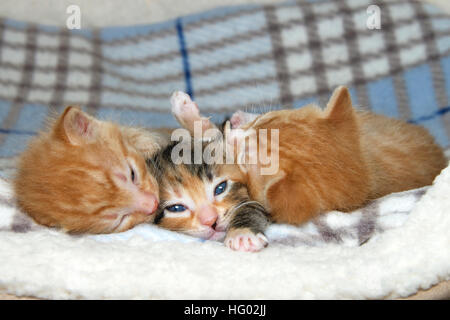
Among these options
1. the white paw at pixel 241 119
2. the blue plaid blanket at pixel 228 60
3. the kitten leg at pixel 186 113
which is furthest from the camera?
the blue plaid blanket at pixel 228 60

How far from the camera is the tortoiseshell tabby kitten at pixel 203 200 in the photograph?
1.48 metres

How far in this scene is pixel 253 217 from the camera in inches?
55.6

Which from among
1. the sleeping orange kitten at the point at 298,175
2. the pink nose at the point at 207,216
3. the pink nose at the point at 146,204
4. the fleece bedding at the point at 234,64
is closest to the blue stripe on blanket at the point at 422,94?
the fleece bedding at the point at 234,64

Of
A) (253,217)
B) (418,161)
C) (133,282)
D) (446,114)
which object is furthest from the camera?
(446,114)

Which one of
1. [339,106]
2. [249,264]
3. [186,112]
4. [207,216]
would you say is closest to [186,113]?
[186,112]

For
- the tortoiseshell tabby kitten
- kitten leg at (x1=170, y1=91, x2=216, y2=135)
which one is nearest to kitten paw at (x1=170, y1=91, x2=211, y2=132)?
kitten leg at (x1=170, y1=91, x2=216, y2=135)

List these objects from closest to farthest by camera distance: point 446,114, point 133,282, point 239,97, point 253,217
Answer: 1. point 133,282
2. point 253,217
3. point 446,114
4. point 239,97

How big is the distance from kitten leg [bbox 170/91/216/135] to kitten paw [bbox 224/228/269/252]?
0.62 meters

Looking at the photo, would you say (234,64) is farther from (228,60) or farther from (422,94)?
(422,94)

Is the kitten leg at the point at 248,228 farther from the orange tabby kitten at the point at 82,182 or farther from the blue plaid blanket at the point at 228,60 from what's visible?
the blue plaid blanket at the point at 228,60

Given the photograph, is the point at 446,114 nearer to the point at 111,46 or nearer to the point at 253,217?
the point at 253,217
